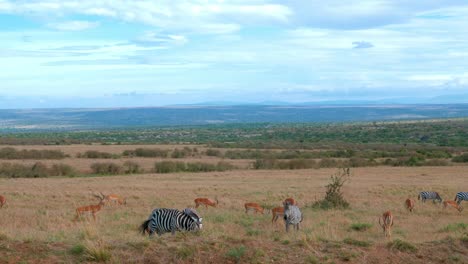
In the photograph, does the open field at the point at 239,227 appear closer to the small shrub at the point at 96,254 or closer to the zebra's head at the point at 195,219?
the small shrub at the point at 96,254

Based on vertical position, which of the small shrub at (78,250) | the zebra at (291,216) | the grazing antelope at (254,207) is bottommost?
the grazing antelope at (254,207)

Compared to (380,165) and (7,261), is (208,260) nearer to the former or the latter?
(7,261)

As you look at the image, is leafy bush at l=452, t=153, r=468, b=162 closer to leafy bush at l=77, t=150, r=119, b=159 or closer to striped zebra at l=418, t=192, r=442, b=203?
striped zebra at l=418, t=192, r=442, b=203

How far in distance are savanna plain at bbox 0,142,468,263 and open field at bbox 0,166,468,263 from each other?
1.1 inches

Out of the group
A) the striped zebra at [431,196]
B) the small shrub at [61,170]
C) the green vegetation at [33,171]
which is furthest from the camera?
the small shrub at [61,170]

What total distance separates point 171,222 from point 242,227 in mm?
3799

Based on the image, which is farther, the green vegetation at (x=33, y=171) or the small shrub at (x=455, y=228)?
the green vegetation at (x=33, y=171)

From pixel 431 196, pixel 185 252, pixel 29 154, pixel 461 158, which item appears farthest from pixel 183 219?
pixel 29 154

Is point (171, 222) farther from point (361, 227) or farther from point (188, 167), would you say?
point (188, 167)

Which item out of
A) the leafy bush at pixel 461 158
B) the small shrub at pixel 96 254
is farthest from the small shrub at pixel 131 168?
the small shrub at pixel 96 254

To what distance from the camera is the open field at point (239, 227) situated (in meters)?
10.7

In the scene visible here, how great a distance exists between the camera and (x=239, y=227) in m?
16.4

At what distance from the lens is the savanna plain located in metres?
10.7

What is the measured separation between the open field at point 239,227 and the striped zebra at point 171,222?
48 cm
